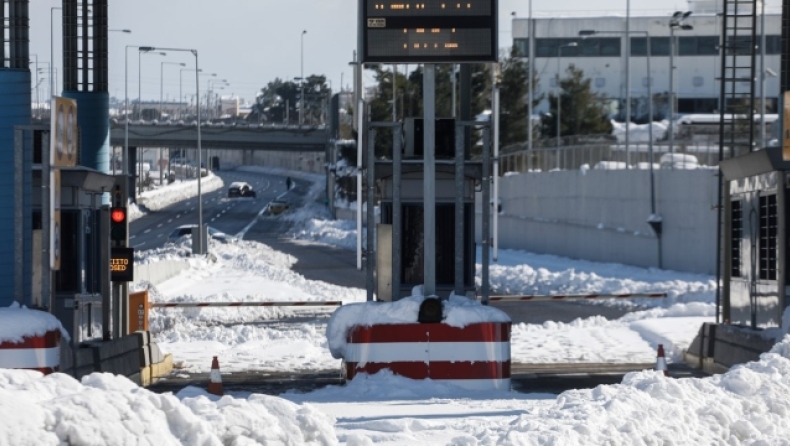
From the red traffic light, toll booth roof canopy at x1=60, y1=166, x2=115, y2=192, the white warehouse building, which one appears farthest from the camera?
the white warehouse building

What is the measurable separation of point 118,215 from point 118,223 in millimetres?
149

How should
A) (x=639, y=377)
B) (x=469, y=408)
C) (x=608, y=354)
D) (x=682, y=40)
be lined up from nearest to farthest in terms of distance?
(x=639, y=377) → (x=469, y=408) → (x=608, y=354) → (x=682, y=40)

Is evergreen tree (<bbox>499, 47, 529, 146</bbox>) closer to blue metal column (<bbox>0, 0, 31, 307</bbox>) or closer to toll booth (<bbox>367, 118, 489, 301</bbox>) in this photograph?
toll booth (<bbox>367, 118, 489, 301</bbox>)

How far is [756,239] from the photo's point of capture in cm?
2456

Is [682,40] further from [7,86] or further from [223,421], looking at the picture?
[223,421]

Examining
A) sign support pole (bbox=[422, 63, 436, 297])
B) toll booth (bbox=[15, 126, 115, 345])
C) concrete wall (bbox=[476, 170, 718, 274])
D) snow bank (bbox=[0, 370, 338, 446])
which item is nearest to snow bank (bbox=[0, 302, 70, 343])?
toll booth (bbox=[15, 126, 115, 345])

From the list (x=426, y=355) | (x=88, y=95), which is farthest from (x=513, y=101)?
(x=426, y=355)

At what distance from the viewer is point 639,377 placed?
16.5 metres

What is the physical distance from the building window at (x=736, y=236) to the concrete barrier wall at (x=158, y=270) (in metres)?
24.5

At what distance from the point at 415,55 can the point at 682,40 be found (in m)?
103

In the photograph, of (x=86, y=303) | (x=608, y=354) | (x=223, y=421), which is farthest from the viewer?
(x=608, y=354)

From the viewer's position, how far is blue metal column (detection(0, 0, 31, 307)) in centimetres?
2098

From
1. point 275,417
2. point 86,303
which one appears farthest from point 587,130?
point 275,417

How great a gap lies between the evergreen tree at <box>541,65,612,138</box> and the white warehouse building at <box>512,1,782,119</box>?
9884 millimetres
